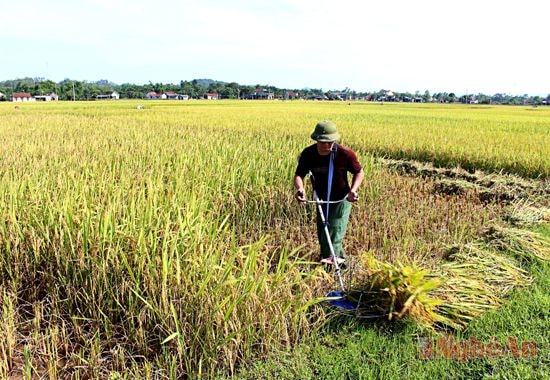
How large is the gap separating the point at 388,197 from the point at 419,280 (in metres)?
3.37

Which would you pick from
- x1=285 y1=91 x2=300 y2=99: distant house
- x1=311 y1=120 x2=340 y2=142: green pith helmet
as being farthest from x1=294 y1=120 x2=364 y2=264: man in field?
x1=285 y1=91 x2=300 y2=99: distant house

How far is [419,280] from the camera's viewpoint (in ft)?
8.89

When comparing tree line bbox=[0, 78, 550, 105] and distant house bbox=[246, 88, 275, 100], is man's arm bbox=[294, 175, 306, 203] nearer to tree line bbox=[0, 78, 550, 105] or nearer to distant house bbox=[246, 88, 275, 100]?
tree line bbox=[0, 78, 550, 105]

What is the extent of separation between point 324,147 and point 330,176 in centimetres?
24

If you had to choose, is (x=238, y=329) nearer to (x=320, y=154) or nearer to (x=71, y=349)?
(x=71, y=349)

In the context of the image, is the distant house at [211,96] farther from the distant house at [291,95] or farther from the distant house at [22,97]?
the distant house at [22,97]

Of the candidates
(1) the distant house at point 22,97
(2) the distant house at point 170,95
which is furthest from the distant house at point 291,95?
(1) the distant house at point 22,97

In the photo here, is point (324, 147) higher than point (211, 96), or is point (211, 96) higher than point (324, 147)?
point (211, 96)

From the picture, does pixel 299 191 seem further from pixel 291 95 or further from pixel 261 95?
pixel 291 95

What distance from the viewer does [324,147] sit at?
346 centimetres

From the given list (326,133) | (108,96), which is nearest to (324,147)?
(326,133)

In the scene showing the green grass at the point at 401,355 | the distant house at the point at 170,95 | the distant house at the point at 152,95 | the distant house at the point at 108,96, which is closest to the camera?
the green grass at the point at 401,355

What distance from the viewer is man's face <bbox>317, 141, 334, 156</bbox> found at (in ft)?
11.2

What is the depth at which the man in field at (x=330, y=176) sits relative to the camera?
3.38 m
